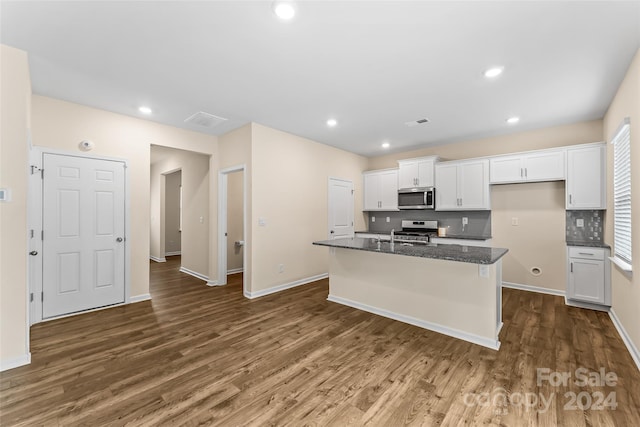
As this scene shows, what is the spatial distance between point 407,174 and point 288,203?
2.62 metres

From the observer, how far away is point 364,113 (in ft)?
13.0

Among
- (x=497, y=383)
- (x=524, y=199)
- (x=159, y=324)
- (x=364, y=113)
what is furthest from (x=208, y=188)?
(x=524, y=199)

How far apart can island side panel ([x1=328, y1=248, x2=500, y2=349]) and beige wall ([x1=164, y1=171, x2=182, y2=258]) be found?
6240 millimetres

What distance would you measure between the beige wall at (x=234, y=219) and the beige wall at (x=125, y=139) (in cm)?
161

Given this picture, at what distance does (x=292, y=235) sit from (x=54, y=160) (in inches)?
133

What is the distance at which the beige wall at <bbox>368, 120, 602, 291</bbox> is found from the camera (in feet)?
14.3

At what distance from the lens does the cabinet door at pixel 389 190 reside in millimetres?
6027

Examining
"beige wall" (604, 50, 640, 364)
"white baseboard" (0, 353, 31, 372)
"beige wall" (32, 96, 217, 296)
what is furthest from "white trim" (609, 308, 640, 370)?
"beige wall" (32, 96, 217, 296)

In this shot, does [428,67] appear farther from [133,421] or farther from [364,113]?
[133,421]

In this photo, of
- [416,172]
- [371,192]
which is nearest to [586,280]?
[416,172]

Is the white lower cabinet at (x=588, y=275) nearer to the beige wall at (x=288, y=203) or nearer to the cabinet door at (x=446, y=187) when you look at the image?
the cabinet door at (x=446, y=187)

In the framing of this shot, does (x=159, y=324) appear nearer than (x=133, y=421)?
No

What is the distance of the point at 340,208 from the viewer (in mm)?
6000

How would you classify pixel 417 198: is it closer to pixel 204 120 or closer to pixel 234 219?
pixel 234 219
